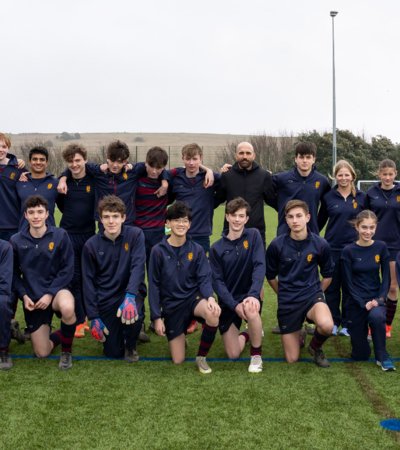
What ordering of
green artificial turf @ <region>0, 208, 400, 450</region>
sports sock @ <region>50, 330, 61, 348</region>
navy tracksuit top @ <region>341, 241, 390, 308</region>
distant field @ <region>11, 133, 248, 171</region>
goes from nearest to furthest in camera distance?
green artificial turf @ <region>0, 208, 400, 450</region> < navy tracksuit top @ <region>341, 241, 390, 308</region> < sports sock @ <region>50, 330, 61, 348</region> < distant field @ <region>11, 133, 248, 171</region>

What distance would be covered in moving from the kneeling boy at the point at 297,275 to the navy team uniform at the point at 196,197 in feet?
3.27

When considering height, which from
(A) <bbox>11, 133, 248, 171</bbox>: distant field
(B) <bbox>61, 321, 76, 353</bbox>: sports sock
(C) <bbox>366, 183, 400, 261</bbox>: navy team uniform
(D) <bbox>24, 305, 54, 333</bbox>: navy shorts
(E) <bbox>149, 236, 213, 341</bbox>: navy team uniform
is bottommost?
(B) <bbox>61, 321, 76, 353</bbox>: sports sock

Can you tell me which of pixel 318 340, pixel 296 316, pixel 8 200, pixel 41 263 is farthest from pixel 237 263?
pixel 8 200

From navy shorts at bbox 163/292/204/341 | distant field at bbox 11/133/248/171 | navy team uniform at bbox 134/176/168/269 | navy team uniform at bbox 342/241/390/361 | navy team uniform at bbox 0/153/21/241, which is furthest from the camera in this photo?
distant field at bbox 11/133/248/171

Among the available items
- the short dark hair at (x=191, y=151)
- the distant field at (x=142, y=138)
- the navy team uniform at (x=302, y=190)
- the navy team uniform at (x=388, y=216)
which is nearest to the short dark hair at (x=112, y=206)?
the short dark hair at (x=191, y=151)

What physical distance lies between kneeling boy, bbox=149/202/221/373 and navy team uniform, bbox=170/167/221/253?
32.8 inches

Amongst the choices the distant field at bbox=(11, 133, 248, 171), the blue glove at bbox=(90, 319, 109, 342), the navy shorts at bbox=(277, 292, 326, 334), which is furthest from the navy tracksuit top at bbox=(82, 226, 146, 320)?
the distant field at bbox=(11, 133, 248, 171)

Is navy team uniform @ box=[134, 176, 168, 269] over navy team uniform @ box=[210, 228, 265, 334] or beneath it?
over

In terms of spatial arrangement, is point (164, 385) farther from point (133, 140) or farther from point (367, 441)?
point (133, 140)

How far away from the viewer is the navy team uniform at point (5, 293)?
14.3 feet

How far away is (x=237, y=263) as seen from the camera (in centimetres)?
466

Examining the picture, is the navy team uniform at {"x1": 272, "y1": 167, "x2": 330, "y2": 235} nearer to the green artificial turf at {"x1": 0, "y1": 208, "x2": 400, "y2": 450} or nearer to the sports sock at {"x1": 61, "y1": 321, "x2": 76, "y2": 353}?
the green artificial turf at {"x1": 0, "y1": 208, "x2": 400, "y2": 450}

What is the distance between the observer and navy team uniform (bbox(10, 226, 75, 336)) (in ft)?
15.1

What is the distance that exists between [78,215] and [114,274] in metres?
0.98
